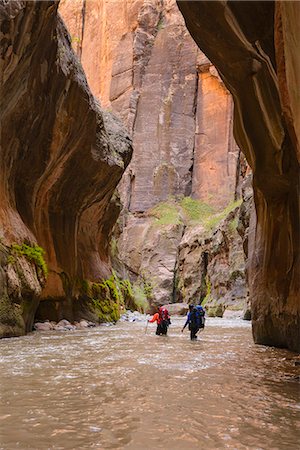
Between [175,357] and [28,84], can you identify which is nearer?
[175,357]

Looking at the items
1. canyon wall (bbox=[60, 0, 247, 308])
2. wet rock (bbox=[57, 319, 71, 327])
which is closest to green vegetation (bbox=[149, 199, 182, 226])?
canyon wall (bbox=[60, 0, 247, 308])

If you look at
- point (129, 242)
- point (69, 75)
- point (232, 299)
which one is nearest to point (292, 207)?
point (69, 75)

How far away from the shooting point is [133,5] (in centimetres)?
5594

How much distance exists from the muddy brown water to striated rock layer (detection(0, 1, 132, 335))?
4.79 meters

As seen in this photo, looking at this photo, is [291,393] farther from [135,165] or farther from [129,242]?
[135,165]

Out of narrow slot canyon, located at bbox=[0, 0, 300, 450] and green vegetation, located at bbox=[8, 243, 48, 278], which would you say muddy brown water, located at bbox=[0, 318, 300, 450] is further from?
green vegetation, located at bbox=[8, 243, 48, 278]

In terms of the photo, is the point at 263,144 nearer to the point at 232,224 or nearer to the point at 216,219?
the point at 232,224

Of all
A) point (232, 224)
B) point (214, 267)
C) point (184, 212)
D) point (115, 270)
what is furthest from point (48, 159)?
point (184, 212)

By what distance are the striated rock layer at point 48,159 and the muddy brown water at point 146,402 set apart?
4.79 m

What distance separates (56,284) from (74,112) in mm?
5688

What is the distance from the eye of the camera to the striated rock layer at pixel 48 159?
1027 centimetres

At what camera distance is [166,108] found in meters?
Answer: 50.4

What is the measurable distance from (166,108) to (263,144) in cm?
4253

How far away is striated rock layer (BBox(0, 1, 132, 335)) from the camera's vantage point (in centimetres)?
1027
